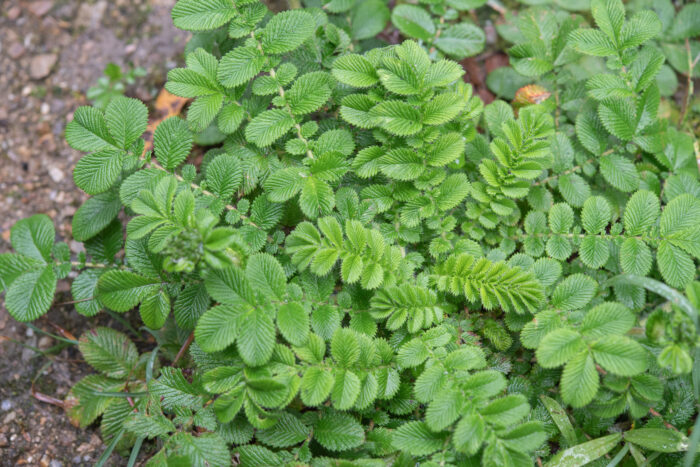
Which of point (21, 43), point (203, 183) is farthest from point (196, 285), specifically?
point (21, 43)

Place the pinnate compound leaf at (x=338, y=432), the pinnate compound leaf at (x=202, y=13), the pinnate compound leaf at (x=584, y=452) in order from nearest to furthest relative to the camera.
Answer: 1. the pinnate compound leaf at (x=338, y=432)
2. the pinnate compound leaf at (x=584, y=452)
3. the pinnate compound leaf at (x=202, y=13)

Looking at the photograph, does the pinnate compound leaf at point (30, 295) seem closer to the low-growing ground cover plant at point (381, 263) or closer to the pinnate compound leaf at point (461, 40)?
the low-growing ground cover plant at point (381, 263)

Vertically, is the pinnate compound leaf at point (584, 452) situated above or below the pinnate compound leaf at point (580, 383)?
below

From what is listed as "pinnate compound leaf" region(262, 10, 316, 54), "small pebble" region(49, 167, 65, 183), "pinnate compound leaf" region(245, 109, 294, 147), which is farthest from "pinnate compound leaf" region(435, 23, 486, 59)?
"small pebble" region(49, 167, 65, 183)

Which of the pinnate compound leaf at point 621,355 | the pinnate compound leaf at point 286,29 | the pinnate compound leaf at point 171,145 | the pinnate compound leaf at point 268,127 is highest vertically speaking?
the pinnate compound leaf at point 286,29

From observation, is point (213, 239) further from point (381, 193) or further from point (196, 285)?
point (381, 193)

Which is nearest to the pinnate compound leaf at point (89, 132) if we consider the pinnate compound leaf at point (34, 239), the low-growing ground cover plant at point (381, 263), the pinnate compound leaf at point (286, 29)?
the low-growing ground cover plant at point (381, 263)

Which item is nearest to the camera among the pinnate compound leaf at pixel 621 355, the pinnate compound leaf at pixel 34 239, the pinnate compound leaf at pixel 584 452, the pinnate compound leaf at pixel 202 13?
the pinnate compound leaf at pixel 621 355

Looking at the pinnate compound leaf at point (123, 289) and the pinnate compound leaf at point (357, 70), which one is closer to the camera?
the pinnate compound leaf at point (123, 289)
